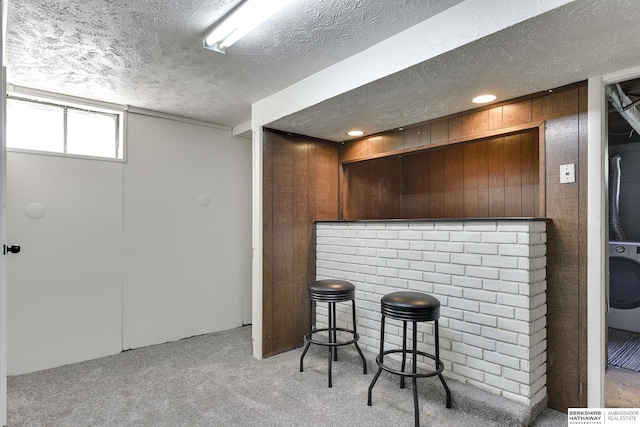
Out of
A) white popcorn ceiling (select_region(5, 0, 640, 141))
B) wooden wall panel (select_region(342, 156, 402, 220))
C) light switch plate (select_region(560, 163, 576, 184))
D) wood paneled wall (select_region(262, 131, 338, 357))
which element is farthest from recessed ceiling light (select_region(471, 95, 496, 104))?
wood paneled wall (select_region(262, 131, 338, 357))

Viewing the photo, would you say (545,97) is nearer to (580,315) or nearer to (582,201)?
(582,201)

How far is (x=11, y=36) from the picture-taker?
76.8 inches

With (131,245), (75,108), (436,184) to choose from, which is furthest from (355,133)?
(75,108)

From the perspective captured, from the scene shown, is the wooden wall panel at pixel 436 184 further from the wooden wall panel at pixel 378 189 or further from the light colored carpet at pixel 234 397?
the light colored carpet at pixel 234 397

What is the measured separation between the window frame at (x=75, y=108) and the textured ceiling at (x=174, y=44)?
9 centimetres

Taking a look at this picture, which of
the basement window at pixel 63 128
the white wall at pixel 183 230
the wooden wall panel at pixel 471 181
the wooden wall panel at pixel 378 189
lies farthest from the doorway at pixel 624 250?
the basement window at pixel 63 128

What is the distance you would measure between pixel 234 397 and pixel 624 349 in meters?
3.43

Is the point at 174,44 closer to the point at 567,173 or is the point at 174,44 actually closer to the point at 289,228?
the point at 289,228

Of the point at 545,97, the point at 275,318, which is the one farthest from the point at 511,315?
the point at 275,318

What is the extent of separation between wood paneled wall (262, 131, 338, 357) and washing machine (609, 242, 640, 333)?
128 inches

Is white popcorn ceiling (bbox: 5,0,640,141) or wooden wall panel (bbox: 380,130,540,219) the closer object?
white popcorn ceiling (bbox: 5,0,640,141)

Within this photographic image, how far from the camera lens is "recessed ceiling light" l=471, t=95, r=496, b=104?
7.54 feet

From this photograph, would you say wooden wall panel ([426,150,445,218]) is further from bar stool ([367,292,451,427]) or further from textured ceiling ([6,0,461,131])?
textured ceiling ([6,0,461,131])

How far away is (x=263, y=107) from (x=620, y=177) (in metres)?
4.30
